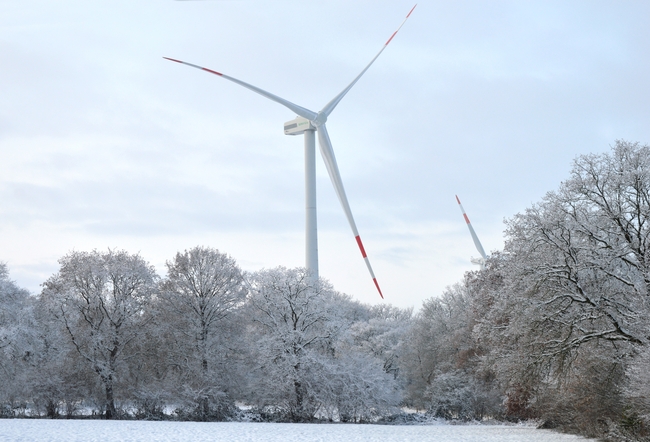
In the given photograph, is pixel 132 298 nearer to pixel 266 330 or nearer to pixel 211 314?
pixel 211 314

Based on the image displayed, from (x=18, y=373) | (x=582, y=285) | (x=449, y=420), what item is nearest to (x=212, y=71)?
(x=18, y=373)

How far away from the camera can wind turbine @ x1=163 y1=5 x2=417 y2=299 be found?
45.5m

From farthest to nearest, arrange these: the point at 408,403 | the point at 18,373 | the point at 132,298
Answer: the point at 408,403
the point at 132,298
the point at 18,373

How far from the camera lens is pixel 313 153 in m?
49.0

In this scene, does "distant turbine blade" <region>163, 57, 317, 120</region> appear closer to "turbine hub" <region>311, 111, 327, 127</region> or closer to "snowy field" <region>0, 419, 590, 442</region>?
"turbine hub" <region>311, 111, 327, 127</region>

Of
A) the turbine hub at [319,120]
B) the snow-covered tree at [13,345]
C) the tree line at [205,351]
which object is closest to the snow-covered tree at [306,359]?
the tree line at [205,351]

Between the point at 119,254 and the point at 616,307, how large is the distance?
99.3 feet

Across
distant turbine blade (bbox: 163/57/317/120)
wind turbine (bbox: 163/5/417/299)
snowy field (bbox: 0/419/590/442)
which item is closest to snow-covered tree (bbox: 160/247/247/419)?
wind turbine (bbox: 163/5/417/299)

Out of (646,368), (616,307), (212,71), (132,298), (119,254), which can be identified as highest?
(212,71)

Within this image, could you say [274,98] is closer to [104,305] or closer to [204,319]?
[204,319]

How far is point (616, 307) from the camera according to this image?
20.3m

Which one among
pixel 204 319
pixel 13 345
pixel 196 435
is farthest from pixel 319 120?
pixel 196 435

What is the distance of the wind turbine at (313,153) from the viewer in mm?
45531

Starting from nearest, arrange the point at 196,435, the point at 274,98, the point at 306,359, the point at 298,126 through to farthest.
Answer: the point at 196,435 < the point at 306,359 < the point at 274,98 < the point at 298,126
